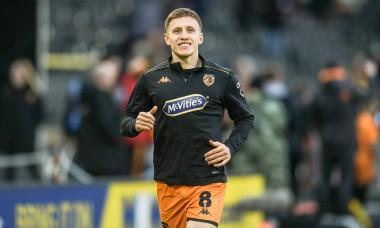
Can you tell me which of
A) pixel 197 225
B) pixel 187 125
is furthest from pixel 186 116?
pixel 197 225

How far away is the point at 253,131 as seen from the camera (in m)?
10.6

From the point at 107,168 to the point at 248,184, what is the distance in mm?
1921

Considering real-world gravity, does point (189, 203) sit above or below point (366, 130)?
below

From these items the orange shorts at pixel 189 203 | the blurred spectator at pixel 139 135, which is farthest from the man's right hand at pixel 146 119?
the blurred spectator at pixel 139 135

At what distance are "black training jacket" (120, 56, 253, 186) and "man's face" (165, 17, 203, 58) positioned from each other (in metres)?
0.13

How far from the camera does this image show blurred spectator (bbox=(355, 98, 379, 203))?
1180 centimetres

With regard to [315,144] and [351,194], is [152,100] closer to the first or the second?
[351,194]

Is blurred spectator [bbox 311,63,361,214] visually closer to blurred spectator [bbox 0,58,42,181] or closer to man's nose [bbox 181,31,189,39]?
blurred spectator [bbox 0,58,42,181]

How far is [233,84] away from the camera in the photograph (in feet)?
18.8

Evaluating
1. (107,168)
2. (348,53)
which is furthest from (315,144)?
(348,53)

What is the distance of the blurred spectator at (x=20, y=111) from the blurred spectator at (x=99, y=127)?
1364 millimetres

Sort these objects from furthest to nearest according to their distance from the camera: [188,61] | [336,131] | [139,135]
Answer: [336,131] < [139,135] < [188,61]

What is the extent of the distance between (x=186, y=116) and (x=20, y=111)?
18.3ft

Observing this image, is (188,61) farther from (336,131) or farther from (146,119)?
(336,131)
